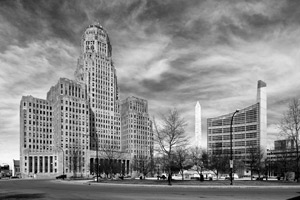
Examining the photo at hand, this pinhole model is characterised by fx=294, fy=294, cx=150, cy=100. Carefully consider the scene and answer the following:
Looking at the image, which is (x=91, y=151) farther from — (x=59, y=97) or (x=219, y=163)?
(x=219, y=163)

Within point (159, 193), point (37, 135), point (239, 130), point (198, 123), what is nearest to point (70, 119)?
point (37, 135)

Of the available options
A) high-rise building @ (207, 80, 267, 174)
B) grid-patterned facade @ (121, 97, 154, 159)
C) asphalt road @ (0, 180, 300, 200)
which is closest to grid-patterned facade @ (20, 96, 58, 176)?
grid-patterned facade @ (121, 97, 154, 159)

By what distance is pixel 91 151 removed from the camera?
161 m

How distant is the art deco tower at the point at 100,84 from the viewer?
7146 inches

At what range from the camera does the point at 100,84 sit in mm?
185750

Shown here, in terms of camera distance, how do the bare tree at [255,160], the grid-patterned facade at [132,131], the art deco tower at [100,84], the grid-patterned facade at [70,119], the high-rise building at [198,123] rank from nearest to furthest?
the bare tree at [255,160]
the high-rise building at [198,123]
the grid-patterned facade at [70,119]
the art deco tower at [100,84]
the grid-patterned facade at [132,131]

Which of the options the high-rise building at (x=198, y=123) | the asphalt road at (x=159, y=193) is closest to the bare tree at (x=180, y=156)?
the asphalt road at (x=159, y=193)

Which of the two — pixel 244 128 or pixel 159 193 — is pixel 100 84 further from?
pixel 159 193

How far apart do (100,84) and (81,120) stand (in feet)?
98.1

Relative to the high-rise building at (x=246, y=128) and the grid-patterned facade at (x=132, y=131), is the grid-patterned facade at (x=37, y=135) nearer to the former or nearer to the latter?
the grid-patterned facade at (x=132, y=131)

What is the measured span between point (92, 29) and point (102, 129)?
66326mm

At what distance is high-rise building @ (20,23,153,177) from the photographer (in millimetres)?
153125

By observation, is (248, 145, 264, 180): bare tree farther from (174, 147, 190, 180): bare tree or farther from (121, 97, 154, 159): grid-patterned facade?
(121, 97, 154, 159): grid-patterned facade

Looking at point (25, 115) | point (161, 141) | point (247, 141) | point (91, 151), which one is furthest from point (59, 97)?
point (161, 141)
